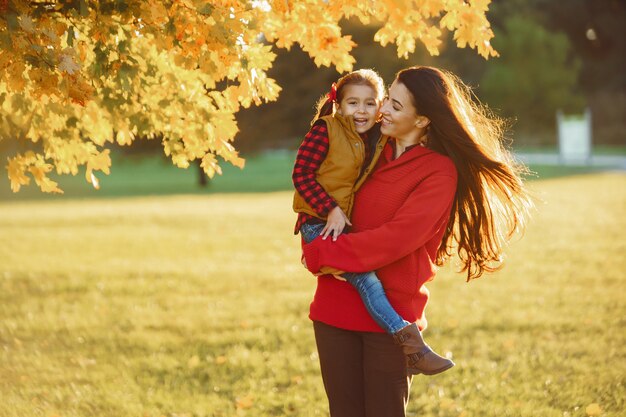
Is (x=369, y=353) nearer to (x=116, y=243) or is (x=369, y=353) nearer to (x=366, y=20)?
(x=366, y=20)

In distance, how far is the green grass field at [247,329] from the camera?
5.46m

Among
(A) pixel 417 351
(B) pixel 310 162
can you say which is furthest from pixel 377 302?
(B) pixel 310 162


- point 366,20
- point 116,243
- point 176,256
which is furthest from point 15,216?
point 366,20

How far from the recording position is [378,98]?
3322mm

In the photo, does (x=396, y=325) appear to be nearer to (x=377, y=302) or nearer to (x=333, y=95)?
(x=377, y=302)

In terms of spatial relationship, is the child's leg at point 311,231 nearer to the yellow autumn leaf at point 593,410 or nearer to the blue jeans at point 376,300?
the blue jeans at point 376,300

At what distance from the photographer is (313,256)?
3.06 m

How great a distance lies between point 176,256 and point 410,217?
10.1m

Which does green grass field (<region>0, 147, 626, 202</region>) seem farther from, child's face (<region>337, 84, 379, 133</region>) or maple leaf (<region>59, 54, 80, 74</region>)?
child's face (<region>337, 84, 379, 133</region>)

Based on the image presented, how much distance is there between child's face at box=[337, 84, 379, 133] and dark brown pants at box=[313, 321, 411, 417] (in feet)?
2.87

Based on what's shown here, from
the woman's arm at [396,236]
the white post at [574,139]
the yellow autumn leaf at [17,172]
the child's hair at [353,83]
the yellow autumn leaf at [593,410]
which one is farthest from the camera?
the white post at [574,139]

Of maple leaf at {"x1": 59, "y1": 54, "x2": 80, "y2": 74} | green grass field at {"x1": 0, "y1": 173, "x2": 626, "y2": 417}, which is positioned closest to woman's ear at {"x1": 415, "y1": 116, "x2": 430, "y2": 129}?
green grass field at {"x1": 0, "y1": 173, "x2": 626, "y2": 417}

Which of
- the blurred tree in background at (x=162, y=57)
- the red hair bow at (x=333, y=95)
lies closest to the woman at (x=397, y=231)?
the red hair bow at (x=333, y=95)

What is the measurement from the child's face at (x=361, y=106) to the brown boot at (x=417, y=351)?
34.9 inches
